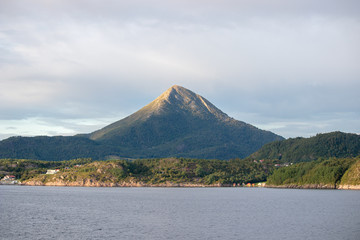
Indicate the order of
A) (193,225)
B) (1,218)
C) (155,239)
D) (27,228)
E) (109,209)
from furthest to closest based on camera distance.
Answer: (109,209), (1,218), (193,225), (27,228), (155,239)

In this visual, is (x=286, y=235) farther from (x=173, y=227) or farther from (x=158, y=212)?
(x=158, y=212)

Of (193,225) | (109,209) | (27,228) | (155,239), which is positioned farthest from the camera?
(109,209)

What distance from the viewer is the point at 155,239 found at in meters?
74.4

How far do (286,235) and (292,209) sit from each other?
50.4 meters

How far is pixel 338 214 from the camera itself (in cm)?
11169

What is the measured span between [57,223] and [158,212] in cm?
3118

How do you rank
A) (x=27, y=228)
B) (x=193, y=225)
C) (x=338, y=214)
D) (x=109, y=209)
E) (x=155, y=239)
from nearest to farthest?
(x=155, y=239) → (x=27, y=228) → (x=193, y=225) → (x=338, y=214) → (x=109, y=209)

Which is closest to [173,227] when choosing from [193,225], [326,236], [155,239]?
[193,225]

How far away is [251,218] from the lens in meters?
106

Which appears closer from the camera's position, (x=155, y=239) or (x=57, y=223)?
(x=155, y=239)

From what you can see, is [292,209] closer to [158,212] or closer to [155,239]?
[158,212]

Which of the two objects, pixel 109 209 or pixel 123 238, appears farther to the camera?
pixel 109 209

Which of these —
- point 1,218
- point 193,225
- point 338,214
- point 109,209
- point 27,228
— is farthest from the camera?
point 109,209

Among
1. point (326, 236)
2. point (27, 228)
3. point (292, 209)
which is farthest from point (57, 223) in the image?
point (292, 209)
